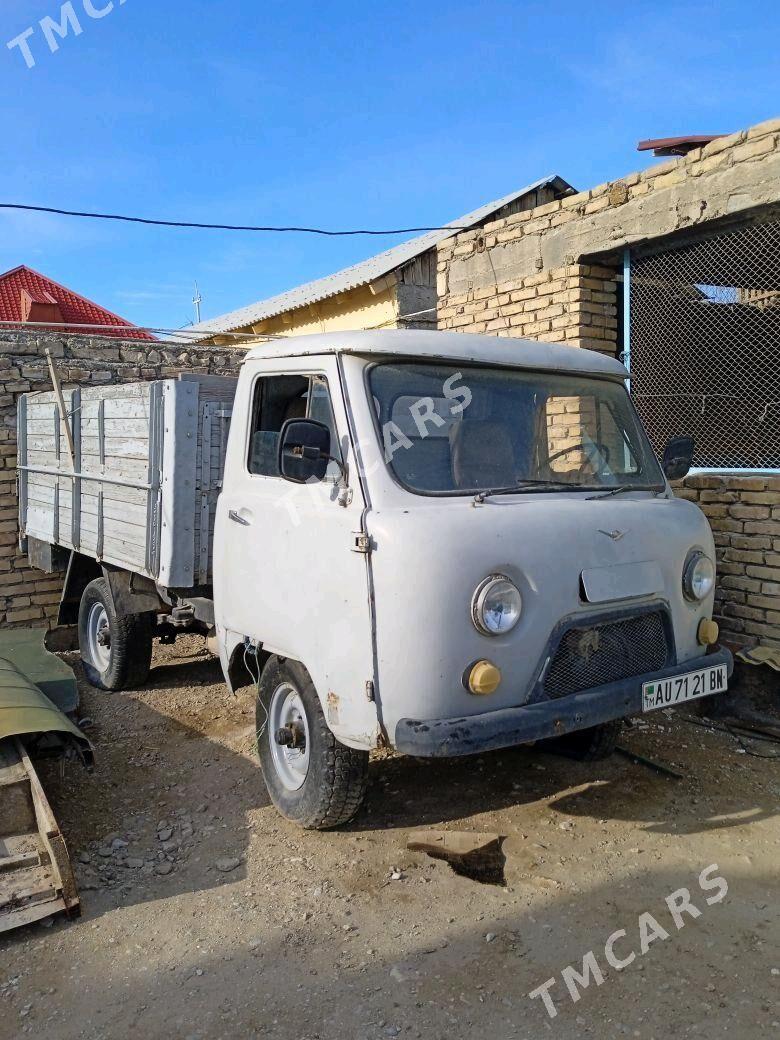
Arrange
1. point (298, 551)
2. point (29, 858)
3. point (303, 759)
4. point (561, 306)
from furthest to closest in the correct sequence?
point (561, 306), point (303, 759), point (298, 551), point (29, 858)

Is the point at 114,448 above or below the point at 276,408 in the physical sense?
below

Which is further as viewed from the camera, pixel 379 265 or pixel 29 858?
pixel 379 265

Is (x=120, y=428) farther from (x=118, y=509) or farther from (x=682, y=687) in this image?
(x=682, y=687)

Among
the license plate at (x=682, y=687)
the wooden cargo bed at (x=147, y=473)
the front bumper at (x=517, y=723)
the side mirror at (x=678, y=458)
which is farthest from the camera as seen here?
the wooden cargo bed at (x=147, y=473)

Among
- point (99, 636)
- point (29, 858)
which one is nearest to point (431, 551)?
point (29, 858)

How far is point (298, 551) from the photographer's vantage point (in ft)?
11.4

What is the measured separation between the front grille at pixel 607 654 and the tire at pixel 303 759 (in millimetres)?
914

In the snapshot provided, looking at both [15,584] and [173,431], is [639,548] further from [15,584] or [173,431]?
[15,584]

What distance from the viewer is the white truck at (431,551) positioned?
117 inches

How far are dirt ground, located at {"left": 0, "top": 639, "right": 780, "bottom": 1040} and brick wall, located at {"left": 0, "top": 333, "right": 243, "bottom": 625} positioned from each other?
3.37 metres

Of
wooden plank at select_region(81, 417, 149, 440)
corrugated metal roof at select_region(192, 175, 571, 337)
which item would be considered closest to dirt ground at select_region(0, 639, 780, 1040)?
wooden plank at select_region(81, 417, 149, 440)

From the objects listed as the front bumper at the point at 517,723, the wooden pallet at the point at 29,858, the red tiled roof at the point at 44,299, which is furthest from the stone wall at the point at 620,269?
the red tiled roof at the point at 44,299

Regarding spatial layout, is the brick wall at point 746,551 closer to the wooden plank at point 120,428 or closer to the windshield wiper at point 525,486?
the windshield wiper at point 525,486

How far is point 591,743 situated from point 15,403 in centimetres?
601
